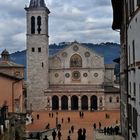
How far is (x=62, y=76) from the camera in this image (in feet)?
317

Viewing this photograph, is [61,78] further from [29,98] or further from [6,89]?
[6,89]

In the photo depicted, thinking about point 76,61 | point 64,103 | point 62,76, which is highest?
point 76,61

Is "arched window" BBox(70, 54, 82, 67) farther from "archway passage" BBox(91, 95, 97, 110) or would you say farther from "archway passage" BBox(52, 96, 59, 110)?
"archway passage" BBox(52, 96, 59, 110)

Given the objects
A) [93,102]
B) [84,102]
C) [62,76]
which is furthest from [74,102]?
[62,76]

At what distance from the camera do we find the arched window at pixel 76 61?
317 feet

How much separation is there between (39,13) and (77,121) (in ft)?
98.8

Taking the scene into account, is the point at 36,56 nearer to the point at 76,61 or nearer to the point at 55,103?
the point at 76,61

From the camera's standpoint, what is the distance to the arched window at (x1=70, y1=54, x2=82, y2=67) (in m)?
96.8

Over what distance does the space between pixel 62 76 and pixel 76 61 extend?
4.02 m

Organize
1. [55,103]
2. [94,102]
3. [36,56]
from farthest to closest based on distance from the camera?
[94,102], [55,103], [36,56]

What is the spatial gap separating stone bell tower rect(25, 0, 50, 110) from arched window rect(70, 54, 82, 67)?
579 centimetres

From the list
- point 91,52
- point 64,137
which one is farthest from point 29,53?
point 64,137

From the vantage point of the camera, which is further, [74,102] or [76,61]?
[76,61]

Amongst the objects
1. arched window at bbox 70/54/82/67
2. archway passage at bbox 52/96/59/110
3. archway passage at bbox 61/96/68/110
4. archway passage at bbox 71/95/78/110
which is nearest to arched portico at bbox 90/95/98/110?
archway passage at bbox 71/95/78/110
